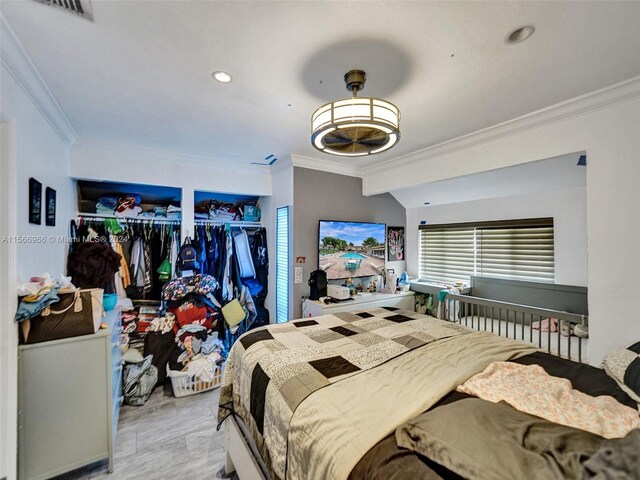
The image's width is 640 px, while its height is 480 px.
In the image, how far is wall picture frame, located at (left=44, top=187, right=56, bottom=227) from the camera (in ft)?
6.92

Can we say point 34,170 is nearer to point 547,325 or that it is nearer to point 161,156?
point 161,156

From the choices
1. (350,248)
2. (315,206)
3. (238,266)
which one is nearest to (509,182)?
(350,248)

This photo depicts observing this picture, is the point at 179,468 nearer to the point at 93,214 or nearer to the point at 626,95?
the point at 93,214

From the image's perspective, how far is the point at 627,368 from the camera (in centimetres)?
148

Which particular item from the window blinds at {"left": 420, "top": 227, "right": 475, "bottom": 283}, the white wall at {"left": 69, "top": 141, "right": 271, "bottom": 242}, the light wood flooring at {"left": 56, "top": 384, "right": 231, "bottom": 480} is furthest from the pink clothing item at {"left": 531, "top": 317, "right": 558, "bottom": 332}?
the white wall at {"left": 69, "top": 141, "right": 271, "bottom": 242}

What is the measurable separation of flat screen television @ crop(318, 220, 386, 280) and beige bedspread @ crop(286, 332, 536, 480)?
2137mm

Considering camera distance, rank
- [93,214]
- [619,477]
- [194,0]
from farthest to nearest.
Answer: [93,214] < [194,0] < [619,477]

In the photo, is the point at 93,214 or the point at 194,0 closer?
the point at 194,0

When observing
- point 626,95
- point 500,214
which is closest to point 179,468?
point 626,95

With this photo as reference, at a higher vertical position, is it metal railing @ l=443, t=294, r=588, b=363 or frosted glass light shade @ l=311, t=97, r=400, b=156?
frosted glass light shade @ l=311, t=97, r=400, b=156

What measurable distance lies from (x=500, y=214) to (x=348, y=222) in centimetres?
193

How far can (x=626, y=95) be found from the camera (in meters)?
1.84

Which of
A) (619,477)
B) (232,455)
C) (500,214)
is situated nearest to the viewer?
(619,477)

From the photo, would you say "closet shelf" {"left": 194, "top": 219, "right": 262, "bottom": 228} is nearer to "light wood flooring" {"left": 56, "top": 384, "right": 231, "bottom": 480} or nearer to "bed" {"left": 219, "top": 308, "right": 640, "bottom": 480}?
"light wood flooring" {"left": 56, "top": 384, "right": 231, "bottom": 480}
